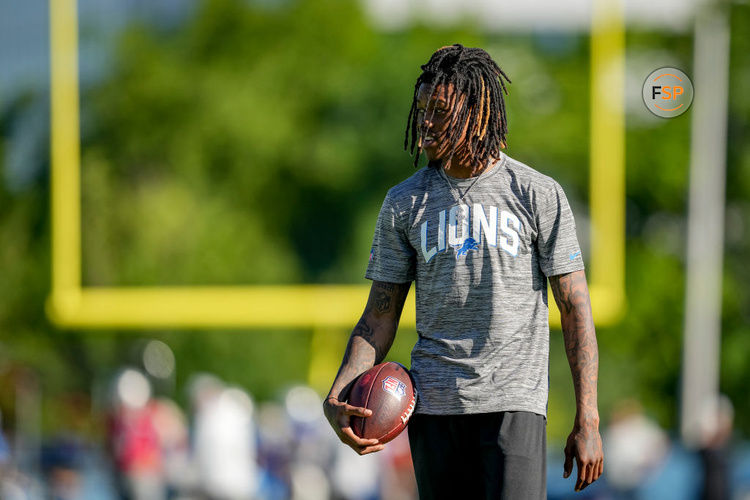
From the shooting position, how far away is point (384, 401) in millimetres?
3285

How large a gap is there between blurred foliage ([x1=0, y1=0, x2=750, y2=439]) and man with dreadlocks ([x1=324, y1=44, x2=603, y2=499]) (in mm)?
17170

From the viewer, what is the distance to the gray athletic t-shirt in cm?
328

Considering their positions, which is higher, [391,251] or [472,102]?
[472,102]

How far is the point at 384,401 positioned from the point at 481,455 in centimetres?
29

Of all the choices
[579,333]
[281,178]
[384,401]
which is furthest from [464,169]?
[281,178]

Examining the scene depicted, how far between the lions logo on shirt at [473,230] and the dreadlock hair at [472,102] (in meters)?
0.15

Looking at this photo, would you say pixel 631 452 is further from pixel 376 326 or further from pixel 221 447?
pixel 376 326

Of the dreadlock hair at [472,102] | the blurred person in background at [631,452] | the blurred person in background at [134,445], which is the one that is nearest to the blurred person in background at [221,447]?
the blurred person in background at [134,445]

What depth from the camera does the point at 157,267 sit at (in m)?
23.3

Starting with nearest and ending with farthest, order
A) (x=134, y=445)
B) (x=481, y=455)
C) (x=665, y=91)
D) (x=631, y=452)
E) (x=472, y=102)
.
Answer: (x=481, y=455) < (x=472, y=102) < (x=665, y=91) < (x=134, y=445) < (x=631, y=452)

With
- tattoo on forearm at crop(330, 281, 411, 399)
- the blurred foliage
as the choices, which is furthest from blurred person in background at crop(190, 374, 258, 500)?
the blurred foliage

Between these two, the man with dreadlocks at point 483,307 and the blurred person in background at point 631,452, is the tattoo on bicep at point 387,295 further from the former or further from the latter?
the blurred person in background at point 631,452

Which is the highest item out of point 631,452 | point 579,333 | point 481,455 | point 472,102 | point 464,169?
point 472,102

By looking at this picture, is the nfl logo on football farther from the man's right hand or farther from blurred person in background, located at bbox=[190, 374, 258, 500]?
blurred person in background, located at bbox=[190, 374, 258, 500]
